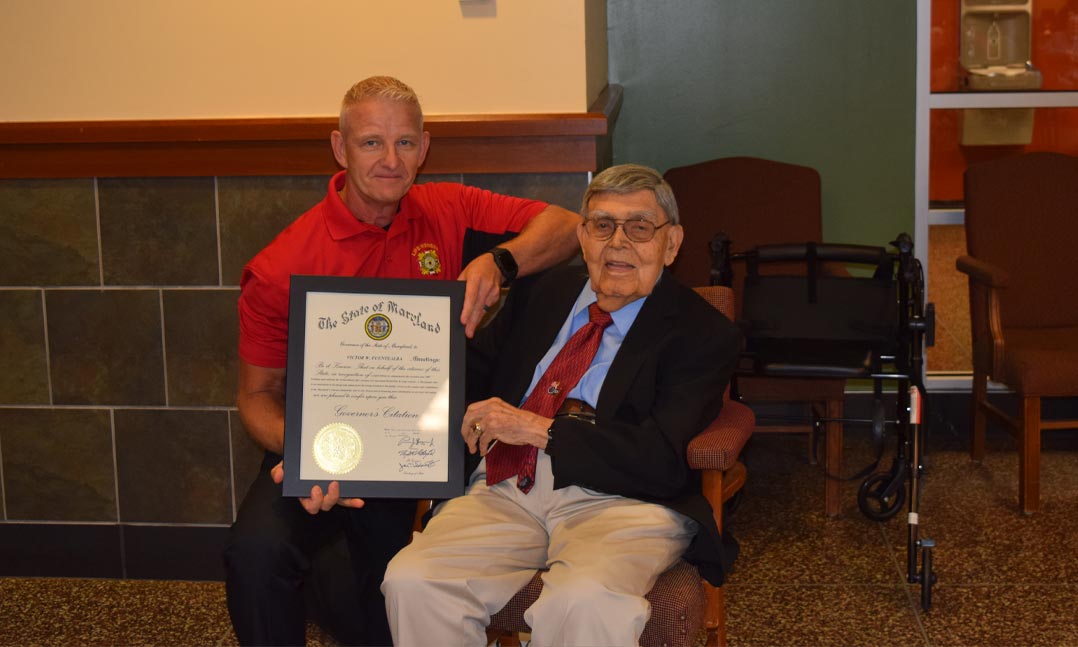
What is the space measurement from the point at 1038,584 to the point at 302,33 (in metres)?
2.90

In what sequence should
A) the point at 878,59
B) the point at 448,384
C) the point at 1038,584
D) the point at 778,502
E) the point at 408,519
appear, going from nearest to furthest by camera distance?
the point at 448,384 → the point at 408,519 → the point at 1038,584 → the point at 778,502 → the point at 878,59

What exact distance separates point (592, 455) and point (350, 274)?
32.3 inches

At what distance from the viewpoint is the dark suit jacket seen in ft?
8.38

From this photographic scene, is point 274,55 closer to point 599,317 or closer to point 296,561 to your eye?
point 599,317

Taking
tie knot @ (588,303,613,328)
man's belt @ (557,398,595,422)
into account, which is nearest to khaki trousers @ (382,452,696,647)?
man's belt @ (557,398,595,422)

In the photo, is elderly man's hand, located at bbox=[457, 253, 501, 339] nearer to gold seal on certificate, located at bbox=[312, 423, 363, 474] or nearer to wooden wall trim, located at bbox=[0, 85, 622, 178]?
gold seal on certificate, located at bbox=[312, 423, 363, 474]

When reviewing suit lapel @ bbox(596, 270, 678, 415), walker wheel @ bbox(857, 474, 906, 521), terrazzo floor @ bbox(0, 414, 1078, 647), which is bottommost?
terrazzo floor @ bbox(0, 414, 1078, 647)

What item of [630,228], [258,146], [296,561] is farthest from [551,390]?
[258,146]

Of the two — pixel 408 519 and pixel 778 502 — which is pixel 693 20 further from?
pixel 408 519

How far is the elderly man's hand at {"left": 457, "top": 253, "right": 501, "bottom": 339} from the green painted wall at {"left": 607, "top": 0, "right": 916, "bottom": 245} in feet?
8.67

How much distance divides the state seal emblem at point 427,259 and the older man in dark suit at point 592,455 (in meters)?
0.27

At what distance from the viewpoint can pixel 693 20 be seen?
514cm

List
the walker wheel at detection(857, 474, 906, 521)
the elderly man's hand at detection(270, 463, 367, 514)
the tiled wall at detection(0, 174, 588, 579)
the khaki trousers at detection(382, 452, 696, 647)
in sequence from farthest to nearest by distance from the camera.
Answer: the walker wheel at detection(857, 474, 906, 521)
the tiled wall at detection(0, 174, 588, 579)
the elderly man's hand at detection(270, 463, 367, 514)
the khaki trousers at detection(382, 452, 696, 647)

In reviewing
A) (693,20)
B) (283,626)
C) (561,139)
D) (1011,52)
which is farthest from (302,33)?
(1011,52)
